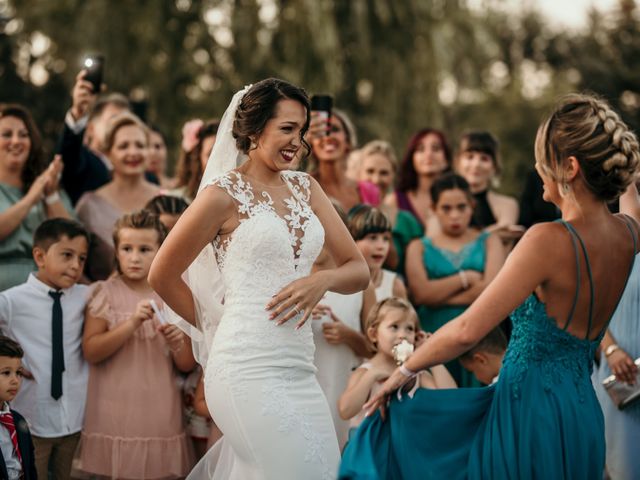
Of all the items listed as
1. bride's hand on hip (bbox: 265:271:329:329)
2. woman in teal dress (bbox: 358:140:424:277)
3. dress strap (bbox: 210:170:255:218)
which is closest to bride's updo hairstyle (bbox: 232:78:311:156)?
dress strap (bbox: 210:170:255:218)

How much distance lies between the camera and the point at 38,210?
6148mm

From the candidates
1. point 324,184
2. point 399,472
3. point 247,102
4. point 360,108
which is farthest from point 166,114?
point 399,472

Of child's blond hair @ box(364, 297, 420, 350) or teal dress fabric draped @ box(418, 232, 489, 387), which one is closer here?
child's blond hair @ box(364, 297, 420, 350)

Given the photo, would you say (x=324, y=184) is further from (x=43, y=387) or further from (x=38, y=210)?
(x=43, y=387)

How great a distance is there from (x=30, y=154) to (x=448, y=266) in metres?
3.00

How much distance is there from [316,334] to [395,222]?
182cm

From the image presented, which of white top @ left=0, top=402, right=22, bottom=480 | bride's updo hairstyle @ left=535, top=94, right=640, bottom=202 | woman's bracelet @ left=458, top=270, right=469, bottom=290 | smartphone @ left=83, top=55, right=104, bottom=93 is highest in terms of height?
smartphone @ left=83, top=55, right=104, bottom=93

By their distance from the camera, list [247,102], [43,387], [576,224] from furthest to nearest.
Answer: [43,387] → [247,102] → [576,224]

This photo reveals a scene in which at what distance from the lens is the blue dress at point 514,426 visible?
A: 349cm

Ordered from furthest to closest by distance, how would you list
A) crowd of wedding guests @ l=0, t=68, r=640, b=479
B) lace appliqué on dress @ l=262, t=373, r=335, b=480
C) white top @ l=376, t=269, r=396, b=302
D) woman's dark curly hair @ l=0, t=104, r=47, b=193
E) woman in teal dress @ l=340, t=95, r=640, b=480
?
woman's dark curly hair @ l=0, t=104, r=47, b=193
white top @ l=376, t=269, r=396, b=302
crowd of wedding guests @ l=0, t=68, r=640, b=479
lace appliqué on dress @ l=262, t=373, r=335, b=480
woman in teal dress @ l=340, t=95, r=640, b=480

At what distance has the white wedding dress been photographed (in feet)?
12.8

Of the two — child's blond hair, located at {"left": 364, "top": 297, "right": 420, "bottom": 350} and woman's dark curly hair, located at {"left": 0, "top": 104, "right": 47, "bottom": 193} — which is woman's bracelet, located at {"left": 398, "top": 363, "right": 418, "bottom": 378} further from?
woman's dark curly hair, located at {"left": 0, "top": 104, "right": 47, "bottom": 193}

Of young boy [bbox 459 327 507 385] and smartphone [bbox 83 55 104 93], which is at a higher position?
smartphone [bbox 83 55 104 93]

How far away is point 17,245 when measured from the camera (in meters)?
5.96
